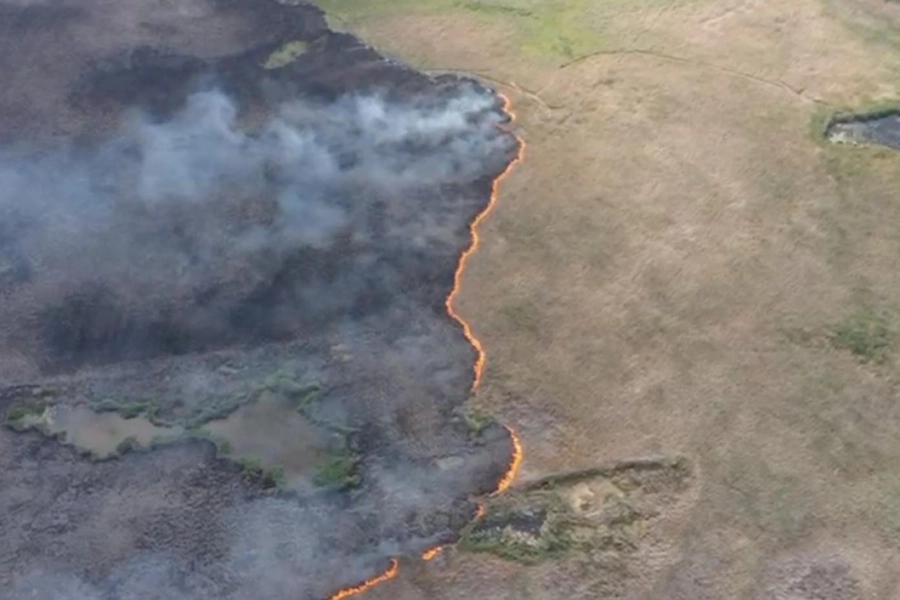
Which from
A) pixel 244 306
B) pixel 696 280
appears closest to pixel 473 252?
pixel 696 280

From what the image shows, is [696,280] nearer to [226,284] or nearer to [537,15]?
[226,284]

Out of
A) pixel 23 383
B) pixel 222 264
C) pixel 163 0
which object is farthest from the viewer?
pixel 163 0

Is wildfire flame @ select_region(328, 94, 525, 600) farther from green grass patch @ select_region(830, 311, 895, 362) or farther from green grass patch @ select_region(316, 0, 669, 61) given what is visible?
green grass patch @ select_region(830, 311, 895, 362)

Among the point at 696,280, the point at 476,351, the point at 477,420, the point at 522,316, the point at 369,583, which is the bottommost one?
the point at 369,583

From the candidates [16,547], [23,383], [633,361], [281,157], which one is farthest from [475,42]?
[16,547]

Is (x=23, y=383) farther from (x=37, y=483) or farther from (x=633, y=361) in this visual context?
(x=633, y=361)

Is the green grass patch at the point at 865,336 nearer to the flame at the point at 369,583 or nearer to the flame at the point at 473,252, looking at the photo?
the flame at the point at 473,252
